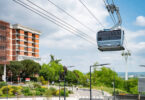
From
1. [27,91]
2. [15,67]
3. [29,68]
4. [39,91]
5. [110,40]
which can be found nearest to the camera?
[110,40]

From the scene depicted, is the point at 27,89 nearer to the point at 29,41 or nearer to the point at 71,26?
the point at 71,26

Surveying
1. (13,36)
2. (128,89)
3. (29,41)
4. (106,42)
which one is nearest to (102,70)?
(128,89)

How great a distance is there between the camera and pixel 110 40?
A: 110ft

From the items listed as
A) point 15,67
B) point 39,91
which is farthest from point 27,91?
point 15,67

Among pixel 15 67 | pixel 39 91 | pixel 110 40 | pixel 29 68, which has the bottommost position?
pixel 39 91

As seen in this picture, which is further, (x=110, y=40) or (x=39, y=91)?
(x=39, y=91)

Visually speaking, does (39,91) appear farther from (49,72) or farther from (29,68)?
(29,68)

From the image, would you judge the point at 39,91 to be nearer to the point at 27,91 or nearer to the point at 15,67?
the point at 27,91

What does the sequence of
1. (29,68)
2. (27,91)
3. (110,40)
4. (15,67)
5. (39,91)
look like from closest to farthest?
(110,40) < (27,91) < (39,91) < (15,67) < (29,68)

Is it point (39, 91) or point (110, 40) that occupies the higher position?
point (110, 40)

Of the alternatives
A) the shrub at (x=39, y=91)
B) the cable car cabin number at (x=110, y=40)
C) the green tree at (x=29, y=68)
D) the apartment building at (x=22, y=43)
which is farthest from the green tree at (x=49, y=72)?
the cable car cabin number at (x=110, y=40)

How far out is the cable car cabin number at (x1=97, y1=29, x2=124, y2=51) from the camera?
32594 millimetres

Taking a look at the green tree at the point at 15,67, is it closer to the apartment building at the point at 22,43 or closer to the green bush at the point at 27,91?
the apartment building at the point at 22,43

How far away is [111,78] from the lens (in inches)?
4409
